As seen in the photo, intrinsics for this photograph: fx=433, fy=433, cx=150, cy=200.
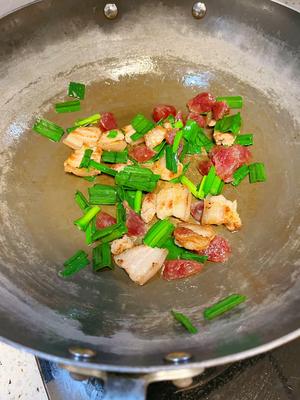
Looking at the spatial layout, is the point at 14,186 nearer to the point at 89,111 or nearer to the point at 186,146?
the point at 89,111

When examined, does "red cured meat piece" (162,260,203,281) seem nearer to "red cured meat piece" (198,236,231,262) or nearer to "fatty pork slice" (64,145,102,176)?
"red cured meat piece" (198,236,231,262)

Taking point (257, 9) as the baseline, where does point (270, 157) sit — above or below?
below

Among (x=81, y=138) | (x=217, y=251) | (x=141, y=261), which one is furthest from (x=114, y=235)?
(x=81, y=138)

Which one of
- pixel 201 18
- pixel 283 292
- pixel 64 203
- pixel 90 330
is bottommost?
pixel 90 330

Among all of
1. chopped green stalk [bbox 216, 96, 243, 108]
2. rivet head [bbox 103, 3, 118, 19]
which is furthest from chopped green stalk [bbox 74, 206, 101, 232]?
rivet head [bbox 103, 3, 118, 19]

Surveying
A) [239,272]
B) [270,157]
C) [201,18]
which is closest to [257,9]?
[201,18]
